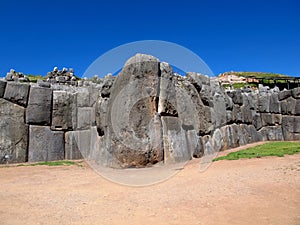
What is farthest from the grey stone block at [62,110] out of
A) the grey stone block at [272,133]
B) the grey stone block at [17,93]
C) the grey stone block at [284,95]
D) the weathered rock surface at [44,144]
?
the grey stone block at [284,95]

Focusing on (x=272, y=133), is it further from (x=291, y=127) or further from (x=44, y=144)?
(x=44, y=144)

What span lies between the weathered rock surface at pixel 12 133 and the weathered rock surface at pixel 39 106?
0.24 m

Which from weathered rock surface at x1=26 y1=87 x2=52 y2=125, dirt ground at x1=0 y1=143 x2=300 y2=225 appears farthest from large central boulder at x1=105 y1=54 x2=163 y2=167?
weathered rock surface at x1=26 y1=87 x2=52 y2=125

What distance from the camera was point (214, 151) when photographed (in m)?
9.90

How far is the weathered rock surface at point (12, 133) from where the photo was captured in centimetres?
860

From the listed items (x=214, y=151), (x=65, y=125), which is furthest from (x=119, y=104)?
(x=214, y=151)

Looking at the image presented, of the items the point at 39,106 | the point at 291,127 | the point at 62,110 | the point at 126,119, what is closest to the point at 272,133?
the point at 291,127

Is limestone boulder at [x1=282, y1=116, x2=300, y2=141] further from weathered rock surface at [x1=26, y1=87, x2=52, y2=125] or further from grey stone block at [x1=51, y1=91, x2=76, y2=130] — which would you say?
weathered rock surface at [x1=26, y1=87, x2=52, y2=125]

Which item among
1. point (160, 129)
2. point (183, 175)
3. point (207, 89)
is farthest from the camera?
point (207, 89)

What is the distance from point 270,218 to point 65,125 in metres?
8.06

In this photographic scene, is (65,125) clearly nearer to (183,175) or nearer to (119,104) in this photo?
(119,104)

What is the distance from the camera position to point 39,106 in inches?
370

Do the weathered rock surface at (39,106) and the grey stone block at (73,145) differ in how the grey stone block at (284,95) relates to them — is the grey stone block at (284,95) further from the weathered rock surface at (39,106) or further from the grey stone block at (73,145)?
the weathered rock surface at (39,106)

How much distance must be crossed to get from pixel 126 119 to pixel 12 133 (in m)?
3.85
